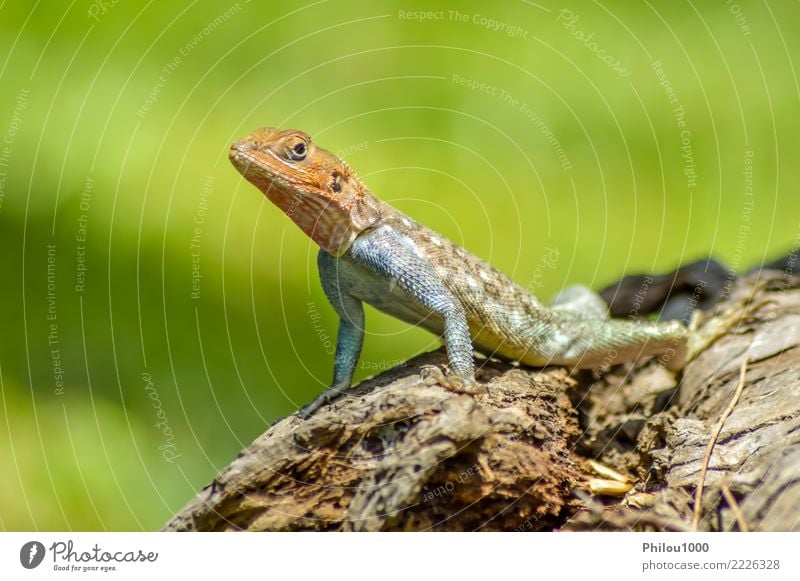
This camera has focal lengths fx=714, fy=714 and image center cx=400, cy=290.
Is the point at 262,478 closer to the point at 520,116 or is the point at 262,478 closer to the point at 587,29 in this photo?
the point at 520,116

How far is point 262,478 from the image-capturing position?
12.8ft

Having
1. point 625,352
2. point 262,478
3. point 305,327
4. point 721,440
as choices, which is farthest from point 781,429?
point 305,327

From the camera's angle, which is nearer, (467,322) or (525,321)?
(467,322)

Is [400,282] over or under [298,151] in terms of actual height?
under

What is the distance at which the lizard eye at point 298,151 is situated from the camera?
4701mm

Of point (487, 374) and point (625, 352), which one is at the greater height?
point (625, 352)

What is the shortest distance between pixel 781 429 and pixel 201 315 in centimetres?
520

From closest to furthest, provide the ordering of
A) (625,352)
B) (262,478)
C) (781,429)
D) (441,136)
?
(262,478), (781,429), (625,352), (441,136)

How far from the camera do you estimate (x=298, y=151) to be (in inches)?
186

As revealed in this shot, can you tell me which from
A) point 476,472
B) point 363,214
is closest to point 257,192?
A: point 363,214

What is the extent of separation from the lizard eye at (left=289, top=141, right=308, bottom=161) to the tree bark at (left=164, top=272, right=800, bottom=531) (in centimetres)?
159

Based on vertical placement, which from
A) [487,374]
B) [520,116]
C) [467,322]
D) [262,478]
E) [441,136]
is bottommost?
[262,478]

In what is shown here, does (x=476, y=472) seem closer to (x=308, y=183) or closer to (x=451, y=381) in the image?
(x=451, y=381)

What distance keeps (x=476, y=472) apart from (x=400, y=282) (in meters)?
1.52
